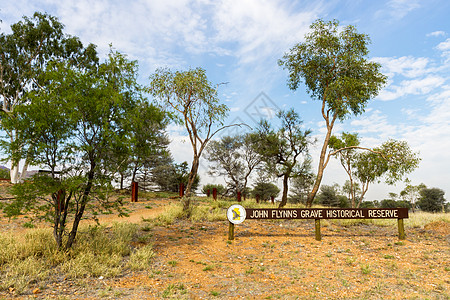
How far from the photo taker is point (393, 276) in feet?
24.1

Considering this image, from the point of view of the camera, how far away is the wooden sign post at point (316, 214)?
1081cm

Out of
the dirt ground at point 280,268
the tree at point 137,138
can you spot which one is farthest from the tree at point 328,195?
the tree at point 137,138

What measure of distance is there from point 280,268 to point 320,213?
164 inches

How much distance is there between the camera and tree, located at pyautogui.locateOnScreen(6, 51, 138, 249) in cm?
752

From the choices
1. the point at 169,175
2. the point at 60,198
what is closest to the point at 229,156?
the point at 169,175

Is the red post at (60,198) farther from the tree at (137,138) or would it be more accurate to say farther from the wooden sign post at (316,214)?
the wooden sign post at (316,214)

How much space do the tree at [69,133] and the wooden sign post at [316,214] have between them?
17.1ft

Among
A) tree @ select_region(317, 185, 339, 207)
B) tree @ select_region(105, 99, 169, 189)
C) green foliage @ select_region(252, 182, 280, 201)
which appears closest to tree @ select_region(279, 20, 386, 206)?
tree @ select_region(105, 99, 169, 189)

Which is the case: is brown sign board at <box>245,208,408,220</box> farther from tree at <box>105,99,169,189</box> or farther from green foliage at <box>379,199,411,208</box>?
green foliage at <box>379,199,411,208</box>

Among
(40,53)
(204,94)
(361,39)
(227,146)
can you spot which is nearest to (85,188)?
(204,94)

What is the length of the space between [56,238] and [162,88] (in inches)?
374

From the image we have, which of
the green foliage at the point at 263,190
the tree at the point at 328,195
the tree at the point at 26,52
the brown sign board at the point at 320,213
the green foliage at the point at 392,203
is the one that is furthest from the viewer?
the green foliage at the point at 392,203

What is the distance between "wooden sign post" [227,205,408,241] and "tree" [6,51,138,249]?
5.20 meters

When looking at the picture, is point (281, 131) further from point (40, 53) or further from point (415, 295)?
point (40, 53)
